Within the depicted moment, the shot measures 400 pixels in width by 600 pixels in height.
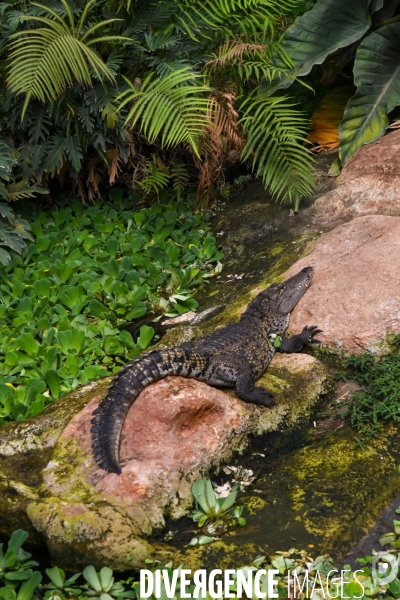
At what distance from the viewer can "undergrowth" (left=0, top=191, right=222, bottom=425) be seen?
16.8ft

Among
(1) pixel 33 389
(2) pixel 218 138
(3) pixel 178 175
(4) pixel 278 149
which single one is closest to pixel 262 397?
(1) pixel 33 389

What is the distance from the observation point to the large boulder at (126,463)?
347 cm

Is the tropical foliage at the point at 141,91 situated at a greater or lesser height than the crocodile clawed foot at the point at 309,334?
greater

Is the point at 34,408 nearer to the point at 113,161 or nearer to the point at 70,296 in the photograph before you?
the point at 70,296

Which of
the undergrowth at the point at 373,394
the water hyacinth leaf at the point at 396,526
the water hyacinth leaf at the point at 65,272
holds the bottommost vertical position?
the water hyacinth leaf at the point at 396,526

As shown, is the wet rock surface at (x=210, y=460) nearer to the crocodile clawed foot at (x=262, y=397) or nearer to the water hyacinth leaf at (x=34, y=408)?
the crocodile clawed foot at (x=262, y=397)

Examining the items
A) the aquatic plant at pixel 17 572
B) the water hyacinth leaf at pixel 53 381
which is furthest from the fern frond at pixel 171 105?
the aquatic plant at pixel 17 572

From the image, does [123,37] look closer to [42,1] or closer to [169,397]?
[42,1]

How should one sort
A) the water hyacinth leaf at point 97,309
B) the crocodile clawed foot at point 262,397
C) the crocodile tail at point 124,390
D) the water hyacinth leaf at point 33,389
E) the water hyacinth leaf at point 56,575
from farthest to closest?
the water hyacinth leaf at point 97,309 → the water hyacinth leaf at point 33,389 → the crocodile clawed foot at point 262,397 → the crocodile tail at point 124,390 → the water hyacinth leaf at point 56,575

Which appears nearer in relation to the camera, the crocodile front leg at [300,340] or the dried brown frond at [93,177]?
the crocodile front leg at [300,340]

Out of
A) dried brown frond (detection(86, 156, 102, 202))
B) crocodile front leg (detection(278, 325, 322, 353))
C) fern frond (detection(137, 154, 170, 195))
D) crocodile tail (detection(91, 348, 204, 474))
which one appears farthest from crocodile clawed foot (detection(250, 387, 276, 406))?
dried brown frond (detection(86, 156, 102, 202))

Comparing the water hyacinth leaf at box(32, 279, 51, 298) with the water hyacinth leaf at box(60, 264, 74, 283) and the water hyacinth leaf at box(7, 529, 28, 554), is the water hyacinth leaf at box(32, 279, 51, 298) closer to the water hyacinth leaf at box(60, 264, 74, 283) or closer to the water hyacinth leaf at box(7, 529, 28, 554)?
the water hyacinth leaf at box(60, 264, 74, 283)

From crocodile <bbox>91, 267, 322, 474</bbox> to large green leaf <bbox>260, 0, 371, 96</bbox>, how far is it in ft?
8.78

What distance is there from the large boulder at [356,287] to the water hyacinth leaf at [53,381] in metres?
1.73
